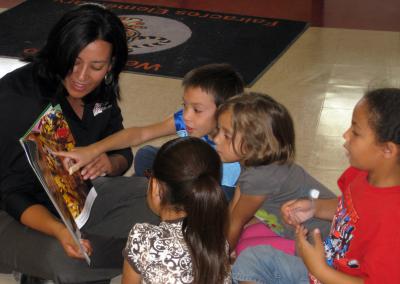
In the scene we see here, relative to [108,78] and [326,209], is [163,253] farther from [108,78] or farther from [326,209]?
[108,78]

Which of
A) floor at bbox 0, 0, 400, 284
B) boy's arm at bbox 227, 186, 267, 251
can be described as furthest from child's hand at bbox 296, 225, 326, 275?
floor at bbox 0, 0, 400, 284

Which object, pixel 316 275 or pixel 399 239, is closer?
pixel 399 239

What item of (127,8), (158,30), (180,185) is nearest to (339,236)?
(180,185)

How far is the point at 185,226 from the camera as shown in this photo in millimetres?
1879

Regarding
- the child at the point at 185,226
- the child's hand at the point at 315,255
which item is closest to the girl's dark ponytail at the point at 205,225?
the child at the point at 185,226

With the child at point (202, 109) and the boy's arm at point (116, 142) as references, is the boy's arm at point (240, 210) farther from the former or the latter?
the boy's arm at point (116, 142)

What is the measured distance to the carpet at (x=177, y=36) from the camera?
183 inches

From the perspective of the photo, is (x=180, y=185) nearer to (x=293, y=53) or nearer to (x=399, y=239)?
(x=399, y=239)

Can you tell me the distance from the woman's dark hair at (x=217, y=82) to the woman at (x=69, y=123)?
11.3 inches

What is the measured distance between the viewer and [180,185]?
1871mm

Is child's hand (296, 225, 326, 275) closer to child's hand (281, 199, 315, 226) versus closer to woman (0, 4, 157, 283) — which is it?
child's hand (281, 199, 315, 226)

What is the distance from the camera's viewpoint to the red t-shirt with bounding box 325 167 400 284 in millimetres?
1769

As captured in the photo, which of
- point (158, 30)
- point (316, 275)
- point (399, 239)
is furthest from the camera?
point (158, 30)

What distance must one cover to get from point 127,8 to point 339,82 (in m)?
2.09
